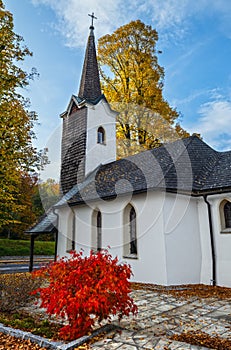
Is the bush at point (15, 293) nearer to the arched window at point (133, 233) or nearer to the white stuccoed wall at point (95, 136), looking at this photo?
the arched window at point (133, 233)

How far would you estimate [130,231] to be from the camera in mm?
10930

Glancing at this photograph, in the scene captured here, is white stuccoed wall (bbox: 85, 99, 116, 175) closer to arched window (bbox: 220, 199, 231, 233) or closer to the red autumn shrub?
arched window (bbox: 220, 199, 231, 233)

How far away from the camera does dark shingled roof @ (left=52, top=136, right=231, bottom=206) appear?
32.6ft

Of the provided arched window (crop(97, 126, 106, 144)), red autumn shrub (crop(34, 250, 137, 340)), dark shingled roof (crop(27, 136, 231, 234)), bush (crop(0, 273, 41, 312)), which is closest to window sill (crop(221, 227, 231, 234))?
dark shingled roof (crop(27, 136, 231, 234))

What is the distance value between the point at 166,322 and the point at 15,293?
3.68 m

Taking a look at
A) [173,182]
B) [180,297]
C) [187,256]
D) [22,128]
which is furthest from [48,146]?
[180,297]

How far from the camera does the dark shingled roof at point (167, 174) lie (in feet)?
32.6

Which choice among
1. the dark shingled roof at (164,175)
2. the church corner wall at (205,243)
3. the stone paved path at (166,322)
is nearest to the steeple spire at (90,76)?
the dark shingled roof at (164,175)

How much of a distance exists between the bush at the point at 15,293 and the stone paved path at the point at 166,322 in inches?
106

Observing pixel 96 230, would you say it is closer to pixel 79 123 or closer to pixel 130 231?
pixel 130 231

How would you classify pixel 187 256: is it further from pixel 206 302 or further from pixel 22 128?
pixel 22 128

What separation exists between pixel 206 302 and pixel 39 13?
11.1 m

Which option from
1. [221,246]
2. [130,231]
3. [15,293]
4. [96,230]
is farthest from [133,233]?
[15,293]

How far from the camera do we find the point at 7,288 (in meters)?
6.59
